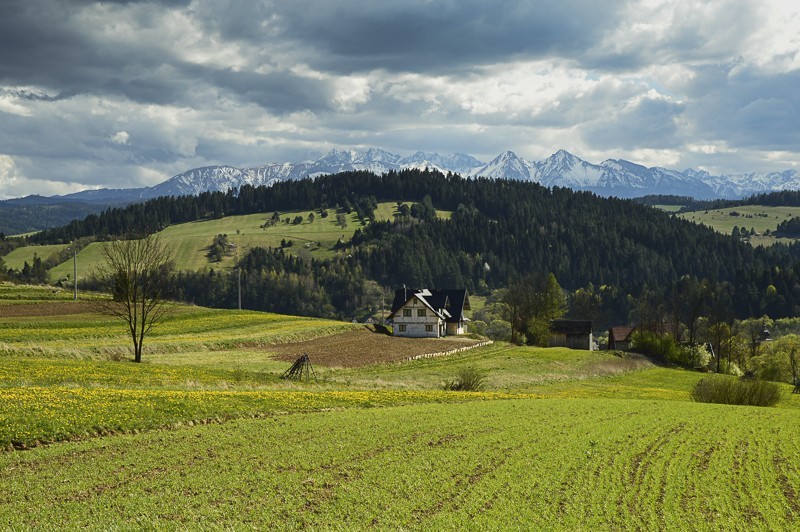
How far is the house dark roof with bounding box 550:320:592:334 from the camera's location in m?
134

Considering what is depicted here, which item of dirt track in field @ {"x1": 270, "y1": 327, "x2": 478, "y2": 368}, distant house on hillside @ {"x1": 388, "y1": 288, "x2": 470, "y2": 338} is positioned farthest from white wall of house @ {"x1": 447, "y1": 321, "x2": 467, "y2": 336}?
dirt track in field @ {"x1": 270, "y1": 327, "x2": 478, "y2": 368}

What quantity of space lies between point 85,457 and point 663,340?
105 meters

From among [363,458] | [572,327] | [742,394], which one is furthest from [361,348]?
[363,458]

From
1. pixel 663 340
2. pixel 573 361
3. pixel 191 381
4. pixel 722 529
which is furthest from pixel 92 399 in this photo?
pixel 663 340

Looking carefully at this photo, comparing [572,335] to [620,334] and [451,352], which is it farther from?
[451,352]

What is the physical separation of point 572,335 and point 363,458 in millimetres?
116848

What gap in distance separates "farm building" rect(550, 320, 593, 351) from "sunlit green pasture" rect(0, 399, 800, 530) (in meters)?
104

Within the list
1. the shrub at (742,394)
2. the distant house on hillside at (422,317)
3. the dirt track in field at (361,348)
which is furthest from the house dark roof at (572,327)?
the shrub at (742,394)

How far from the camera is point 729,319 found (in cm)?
11556

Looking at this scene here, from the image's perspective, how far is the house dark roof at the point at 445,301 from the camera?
118m

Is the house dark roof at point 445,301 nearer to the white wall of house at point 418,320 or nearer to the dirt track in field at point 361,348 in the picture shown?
the white wall of house at point 418,320

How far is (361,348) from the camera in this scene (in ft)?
284

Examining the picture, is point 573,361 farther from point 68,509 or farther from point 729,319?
point 68,509

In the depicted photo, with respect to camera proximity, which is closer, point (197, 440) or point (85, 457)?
point (85, 457)
